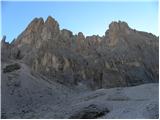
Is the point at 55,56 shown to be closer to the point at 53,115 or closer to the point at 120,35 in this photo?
the point at 120,35

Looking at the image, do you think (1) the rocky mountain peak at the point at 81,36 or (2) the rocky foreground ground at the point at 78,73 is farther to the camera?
(1) the rocky mountain peak at the point at 81,36

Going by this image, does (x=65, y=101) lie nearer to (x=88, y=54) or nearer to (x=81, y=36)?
(x=88, y=54)

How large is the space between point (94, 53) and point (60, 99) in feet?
125

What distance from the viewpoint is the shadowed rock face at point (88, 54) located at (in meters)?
57.9

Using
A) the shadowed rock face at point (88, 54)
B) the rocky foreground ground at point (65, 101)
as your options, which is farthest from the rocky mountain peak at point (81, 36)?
the rocky foreground ground at point (65, 101)

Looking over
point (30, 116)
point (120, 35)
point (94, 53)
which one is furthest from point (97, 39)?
point (30, 116)

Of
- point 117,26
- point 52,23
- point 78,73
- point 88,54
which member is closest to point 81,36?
point 52,23

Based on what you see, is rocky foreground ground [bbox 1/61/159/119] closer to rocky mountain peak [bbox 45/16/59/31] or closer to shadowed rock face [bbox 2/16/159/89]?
shadowed rock face [bbox 2/16/159/89]

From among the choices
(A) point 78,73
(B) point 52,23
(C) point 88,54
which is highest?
(B) point 52,23

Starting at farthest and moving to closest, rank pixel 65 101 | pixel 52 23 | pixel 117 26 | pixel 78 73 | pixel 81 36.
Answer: pixel 117 26 → pixel 81 36 → pixel 52 23 → pixel 78 73 → pixel 65 101

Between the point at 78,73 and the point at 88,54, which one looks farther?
the point at 88,54

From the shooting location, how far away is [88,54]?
7088cm

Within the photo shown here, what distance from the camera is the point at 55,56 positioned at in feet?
195

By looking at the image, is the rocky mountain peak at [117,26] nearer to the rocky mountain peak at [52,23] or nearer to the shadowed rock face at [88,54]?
the shadowed rock face at [88,54]
